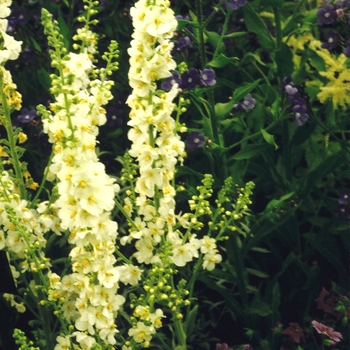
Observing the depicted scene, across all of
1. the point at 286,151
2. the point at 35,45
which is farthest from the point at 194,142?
the point at 35,45

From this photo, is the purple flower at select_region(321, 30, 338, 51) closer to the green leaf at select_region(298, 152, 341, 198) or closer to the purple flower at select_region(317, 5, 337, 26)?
the purple flower at select_region(317, 5, 337, 26)

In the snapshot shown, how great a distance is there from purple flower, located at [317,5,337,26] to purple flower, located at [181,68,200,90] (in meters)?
0.66

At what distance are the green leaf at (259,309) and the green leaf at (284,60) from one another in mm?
997

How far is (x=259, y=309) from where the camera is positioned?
96.7 inches

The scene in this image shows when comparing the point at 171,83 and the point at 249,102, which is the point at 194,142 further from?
the point at 249,102

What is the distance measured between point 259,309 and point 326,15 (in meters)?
1.27

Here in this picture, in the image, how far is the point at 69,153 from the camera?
1.46m

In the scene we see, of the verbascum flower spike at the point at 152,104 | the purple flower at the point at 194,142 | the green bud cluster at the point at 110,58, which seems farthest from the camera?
the purple flower at the point at 194,142

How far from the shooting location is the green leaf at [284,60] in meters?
2.56

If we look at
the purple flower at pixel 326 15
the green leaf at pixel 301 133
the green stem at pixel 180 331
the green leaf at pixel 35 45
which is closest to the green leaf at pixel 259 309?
the green stem at pixel 180 331

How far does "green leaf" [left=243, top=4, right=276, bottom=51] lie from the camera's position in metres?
2.62

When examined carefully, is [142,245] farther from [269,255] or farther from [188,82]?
[269,255]

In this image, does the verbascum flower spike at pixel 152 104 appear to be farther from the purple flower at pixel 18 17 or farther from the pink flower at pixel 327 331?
the purple flower at pixel 18 17

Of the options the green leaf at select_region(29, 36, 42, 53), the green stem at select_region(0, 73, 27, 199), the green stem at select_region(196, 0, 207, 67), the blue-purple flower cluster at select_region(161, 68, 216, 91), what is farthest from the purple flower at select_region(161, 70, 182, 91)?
the green leaf at select_region(29, 36, 42, 53)
